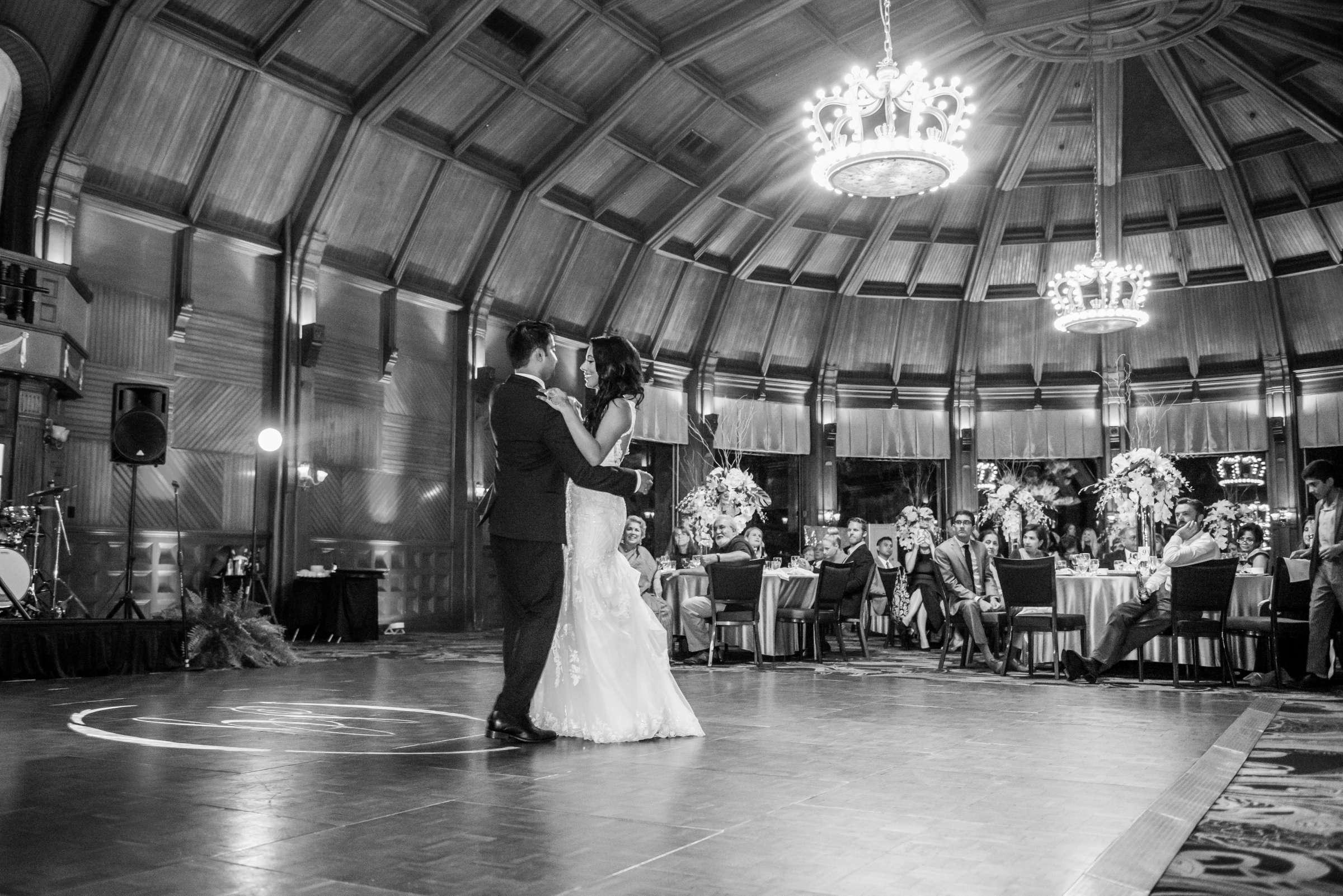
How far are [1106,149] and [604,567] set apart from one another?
40.9ft

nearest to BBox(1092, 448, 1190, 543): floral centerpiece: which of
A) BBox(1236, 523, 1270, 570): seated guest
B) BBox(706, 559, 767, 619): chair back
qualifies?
BBox(1236, 523, 1270, 570): seated guest

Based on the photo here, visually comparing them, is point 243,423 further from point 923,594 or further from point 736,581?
point 923,594

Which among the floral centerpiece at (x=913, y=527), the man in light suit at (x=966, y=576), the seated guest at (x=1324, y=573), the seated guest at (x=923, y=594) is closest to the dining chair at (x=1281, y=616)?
the seated guest at (x=1324, y=573)

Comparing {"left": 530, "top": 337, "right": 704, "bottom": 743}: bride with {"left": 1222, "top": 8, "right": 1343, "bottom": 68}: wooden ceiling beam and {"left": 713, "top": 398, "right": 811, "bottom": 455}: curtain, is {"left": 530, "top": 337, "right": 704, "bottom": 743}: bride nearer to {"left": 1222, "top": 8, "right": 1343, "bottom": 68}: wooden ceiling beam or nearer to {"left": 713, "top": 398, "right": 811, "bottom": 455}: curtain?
{"left": 1222, "top": 8, "right": 1343, "bottom": 68}: wooden ceiling beam

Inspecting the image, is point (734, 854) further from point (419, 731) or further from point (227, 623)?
point (227, 623)

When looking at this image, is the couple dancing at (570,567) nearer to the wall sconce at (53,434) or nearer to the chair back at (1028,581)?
the chair back at (1028,581)

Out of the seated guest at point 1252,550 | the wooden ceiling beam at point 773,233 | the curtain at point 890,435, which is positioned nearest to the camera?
the seated guest at point 1252,550

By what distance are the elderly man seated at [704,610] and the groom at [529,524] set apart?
14.3ft

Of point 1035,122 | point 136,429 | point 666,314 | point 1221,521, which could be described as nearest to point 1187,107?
point 1035,122

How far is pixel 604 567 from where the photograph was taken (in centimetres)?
416

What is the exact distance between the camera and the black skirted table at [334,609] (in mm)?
10656

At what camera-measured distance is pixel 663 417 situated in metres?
15.6

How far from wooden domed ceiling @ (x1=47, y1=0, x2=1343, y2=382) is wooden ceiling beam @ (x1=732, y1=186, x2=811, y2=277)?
48 millimetres

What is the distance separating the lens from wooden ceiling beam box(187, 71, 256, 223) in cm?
1030
